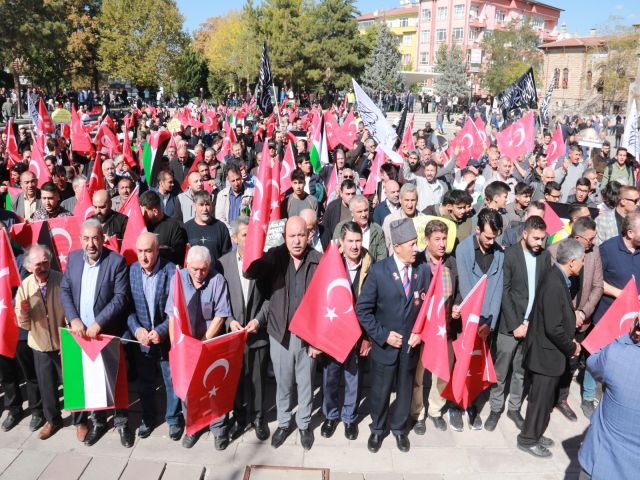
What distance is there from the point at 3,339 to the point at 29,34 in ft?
116

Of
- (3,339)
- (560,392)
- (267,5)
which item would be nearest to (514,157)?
(560,392)

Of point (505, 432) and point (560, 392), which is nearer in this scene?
point (505, 432)

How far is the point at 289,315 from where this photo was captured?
462cm

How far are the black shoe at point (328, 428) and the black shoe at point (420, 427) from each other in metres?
0.74

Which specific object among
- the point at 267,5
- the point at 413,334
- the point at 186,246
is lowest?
the point at 413,334

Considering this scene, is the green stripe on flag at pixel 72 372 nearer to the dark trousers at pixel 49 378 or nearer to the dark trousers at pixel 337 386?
the dark trousers at pixel 49 378

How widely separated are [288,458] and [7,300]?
2.65 m

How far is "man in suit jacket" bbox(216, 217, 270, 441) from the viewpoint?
4652 millimetres

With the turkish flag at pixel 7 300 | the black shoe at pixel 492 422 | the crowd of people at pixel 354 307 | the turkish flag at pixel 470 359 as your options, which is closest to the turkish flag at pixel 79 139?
the crowd of people at pixel 354 307

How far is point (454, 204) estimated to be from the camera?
5777mm

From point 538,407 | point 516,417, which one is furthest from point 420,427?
point 538,407

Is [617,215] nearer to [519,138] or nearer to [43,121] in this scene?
[519,138]

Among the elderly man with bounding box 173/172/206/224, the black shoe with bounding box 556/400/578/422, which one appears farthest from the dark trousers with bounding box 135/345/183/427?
the black shoe with bounding box 556/400/578/422

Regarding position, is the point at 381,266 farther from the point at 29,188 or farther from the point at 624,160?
the point at 624,160
